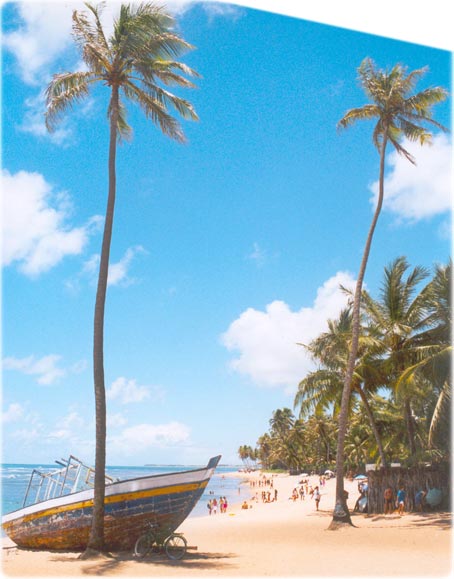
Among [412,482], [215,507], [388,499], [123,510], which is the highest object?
[412,482]

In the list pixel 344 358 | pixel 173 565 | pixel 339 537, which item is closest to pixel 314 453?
pixel 344 358

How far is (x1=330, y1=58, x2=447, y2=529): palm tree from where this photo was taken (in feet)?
43.4

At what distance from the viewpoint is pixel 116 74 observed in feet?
32.9

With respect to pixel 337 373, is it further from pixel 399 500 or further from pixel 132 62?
pixel 132 62

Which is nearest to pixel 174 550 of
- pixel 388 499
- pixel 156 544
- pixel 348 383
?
pixel 156 544

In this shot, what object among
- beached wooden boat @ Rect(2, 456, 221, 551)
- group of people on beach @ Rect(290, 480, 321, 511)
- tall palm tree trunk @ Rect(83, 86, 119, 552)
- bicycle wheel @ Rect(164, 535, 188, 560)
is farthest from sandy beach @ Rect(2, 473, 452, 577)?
group of people on beach @ Rect(290, 480, 321, 511)

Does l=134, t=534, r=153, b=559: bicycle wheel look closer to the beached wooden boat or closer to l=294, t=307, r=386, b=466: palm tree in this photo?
the beached wooden boat

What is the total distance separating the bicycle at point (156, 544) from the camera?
354 inches

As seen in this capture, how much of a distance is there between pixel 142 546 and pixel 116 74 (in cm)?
816

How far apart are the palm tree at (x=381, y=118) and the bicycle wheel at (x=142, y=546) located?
5582 millimetres

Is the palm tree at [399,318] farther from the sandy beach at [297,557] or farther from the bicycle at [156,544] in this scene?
the bicycle at [156,544]

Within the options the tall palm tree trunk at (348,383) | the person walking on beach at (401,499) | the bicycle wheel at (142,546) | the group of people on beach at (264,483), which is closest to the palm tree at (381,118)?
the tall palm tree trunk at (348,383)

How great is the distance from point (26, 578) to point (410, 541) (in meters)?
7.11

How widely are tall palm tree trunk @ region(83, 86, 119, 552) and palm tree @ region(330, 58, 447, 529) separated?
6328 millimetres
